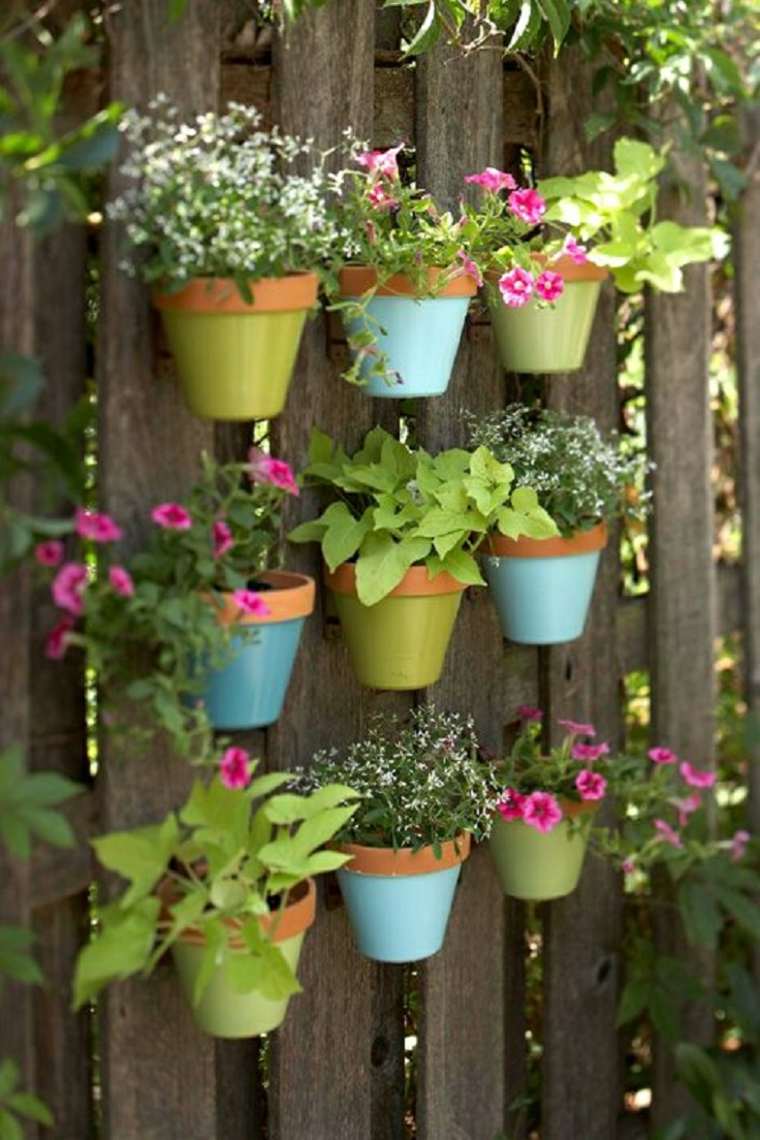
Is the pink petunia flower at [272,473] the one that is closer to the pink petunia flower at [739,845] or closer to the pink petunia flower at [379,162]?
the pink petunia flower at [379,162]

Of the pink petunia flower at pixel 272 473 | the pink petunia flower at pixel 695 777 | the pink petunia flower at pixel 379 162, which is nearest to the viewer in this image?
the pink petunia flower at pixel 272 473

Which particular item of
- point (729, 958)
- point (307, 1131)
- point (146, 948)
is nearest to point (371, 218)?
point (146, 948)

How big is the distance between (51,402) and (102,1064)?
80 cm

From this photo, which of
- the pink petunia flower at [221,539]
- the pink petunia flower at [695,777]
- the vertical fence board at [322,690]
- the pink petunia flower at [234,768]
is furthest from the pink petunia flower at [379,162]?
the pink petunia flower at [695,777]

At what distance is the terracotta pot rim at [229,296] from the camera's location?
221 cm

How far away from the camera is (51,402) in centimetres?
222

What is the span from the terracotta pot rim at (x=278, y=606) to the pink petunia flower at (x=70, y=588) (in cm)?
20

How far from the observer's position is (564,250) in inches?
110

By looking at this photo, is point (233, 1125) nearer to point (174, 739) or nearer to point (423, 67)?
point (174, 739)

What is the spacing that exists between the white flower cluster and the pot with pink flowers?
3.29 ft

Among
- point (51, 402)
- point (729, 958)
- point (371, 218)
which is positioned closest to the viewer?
point (51, 402)

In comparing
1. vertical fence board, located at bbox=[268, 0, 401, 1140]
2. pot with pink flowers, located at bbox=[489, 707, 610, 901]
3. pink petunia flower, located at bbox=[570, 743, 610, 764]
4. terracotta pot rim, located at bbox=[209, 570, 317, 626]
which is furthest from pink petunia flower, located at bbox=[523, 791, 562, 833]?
terracotta pot rim, located at bbox=[209, 570, 317, 626]

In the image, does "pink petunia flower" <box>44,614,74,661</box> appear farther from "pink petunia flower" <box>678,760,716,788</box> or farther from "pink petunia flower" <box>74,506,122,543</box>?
"pink petunia flower" <box>678,760,716,788</box>

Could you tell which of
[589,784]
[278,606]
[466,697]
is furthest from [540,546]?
[278,606]
